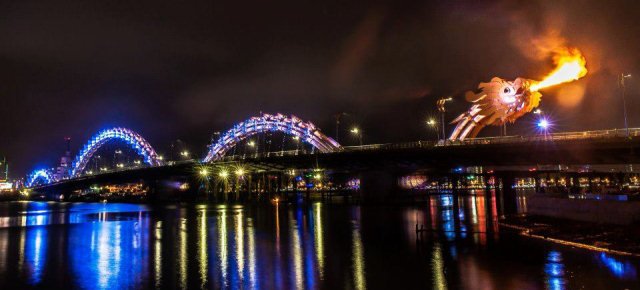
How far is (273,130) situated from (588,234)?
98.8m

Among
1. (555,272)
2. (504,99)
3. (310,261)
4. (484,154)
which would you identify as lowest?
(555,272)

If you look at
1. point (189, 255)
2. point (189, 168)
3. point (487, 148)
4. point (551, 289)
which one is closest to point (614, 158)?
point (487, 148)

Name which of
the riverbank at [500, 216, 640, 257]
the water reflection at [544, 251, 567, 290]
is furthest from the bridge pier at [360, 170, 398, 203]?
the water reflection at [544, 251, 567, 290]

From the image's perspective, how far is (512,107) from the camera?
76312 millimetres

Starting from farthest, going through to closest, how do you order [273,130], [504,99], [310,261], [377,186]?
1. [273,130]
2. [377,186]
3. [504,99]
4. [310,261]

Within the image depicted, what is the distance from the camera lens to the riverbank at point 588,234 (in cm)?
3017

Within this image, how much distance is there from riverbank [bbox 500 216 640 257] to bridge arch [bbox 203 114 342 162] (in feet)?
194

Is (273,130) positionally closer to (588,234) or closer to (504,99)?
(504,99)

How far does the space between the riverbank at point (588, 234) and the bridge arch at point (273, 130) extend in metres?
59.0

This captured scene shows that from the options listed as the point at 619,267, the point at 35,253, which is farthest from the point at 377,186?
the point at 619,267

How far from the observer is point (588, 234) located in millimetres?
34750

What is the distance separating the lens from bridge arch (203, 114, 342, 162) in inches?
4318

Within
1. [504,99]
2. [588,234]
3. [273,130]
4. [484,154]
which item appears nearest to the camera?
[588,234]

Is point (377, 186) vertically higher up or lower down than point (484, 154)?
lower down
